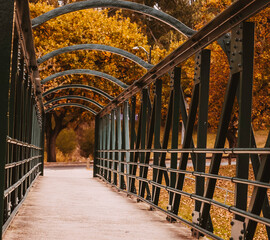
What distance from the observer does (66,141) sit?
47719mm

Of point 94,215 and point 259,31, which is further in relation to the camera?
point 259,31

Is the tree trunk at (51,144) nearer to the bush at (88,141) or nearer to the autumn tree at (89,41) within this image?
the autumn tree at (89,41)

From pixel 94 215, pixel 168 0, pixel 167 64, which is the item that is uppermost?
pixel 168 0

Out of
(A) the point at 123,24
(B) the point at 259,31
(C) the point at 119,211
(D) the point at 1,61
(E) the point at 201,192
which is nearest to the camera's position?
(D) the point at 1,61

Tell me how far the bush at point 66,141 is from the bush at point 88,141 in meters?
0.90

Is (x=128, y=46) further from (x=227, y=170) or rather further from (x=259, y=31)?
(x=259, y=31)

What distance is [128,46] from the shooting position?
1518 inches

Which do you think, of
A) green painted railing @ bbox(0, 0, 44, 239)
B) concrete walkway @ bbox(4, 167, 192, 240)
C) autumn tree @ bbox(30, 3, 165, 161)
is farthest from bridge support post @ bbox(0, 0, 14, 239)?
autumn tree @ bbox(30, 3, 165, 161)

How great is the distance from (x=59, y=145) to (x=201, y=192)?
42.5 m

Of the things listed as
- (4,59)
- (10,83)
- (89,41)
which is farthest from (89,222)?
(89,41)

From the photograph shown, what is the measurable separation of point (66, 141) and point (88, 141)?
1884mm


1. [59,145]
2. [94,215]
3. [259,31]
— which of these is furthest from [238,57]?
[59,145]

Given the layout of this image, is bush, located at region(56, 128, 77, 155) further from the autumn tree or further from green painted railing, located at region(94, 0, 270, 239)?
green painted railing, located at region(94, 0, 270, 239)

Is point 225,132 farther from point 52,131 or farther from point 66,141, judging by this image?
point 66,141
